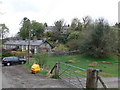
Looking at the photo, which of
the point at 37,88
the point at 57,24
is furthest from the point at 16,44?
the point at 37,88

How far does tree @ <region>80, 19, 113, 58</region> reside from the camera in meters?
28.9

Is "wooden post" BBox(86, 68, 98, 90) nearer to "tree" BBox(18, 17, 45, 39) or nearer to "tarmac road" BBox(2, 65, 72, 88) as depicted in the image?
"tarmac road" BBox(2, 65, 72, 88)

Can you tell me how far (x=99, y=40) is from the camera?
29250 millimetres

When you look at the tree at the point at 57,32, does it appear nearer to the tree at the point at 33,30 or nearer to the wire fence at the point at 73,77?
the tree at the point at 33,30

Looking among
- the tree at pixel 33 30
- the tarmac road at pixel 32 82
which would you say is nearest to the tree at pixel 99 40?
the tarmac road at pixel 32 82

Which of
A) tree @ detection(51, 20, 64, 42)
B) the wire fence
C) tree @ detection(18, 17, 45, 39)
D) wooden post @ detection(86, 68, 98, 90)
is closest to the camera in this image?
wooden post @ detection(86, 68, 98, 90)

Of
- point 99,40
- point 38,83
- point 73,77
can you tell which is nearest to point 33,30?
point 99,40

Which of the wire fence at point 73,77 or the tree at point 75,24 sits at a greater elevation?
the tree at point 75,24

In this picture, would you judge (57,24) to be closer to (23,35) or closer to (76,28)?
(76,28)

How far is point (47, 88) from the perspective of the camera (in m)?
8.20

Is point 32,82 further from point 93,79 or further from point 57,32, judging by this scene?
point 57,32

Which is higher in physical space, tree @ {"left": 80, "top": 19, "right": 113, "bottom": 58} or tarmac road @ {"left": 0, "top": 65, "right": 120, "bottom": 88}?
tree @ {"left": 80, "top": 19, "right": 113, "bottom": 58}

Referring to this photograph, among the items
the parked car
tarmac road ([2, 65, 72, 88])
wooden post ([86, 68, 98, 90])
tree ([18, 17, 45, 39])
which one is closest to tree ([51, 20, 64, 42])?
tree ([18, 17, 45, 39])

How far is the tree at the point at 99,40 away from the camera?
28.9m
